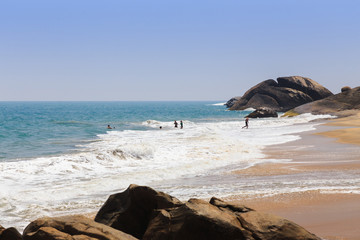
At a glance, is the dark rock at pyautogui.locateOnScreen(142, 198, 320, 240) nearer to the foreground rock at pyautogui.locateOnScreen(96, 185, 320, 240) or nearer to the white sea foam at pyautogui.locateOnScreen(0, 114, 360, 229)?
the foreground rock at pyautogui.locateOnScreen(96, 185, 320, 240)

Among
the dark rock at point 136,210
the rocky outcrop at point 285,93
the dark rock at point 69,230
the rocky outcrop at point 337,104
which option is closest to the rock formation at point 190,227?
the dark rock at point 69,230

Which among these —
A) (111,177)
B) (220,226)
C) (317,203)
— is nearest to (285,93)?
(111,177)

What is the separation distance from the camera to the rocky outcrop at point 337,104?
63.1 m

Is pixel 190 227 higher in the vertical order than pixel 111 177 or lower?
higher

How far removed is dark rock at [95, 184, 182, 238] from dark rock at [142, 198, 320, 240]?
2.44 ft

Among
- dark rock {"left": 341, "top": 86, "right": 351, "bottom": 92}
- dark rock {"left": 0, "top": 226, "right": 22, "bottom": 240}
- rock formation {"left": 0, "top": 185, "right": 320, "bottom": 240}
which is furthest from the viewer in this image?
dark rock {"left": 341, "top": 86, "right": 351, "bottom": 92}

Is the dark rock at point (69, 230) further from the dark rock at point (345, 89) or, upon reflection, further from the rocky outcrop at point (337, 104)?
the dark rock at point (345, 89)

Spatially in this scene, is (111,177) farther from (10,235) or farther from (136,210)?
(10,235)

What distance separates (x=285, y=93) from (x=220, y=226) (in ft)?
311

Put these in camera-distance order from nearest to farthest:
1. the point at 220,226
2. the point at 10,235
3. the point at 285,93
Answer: the point at 220,226, the point at 10,235, the point at 285,93

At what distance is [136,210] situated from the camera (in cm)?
678

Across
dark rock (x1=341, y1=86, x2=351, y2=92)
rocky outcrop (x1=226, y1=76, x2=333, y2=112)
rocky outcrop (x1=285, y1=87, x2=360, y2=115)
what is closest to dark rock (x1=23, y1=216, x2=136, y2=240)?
rocky outcrop (x1=285, y1=87, x2=360, y2=115)

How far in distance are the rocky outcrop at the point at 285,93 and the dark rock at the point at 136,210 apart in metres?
90.6

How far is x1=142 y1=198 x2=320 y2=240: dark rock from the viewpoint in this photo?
5.48 metres
